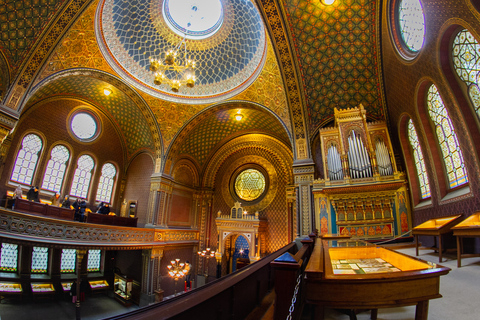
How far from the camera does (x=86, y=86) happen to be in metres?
14.2

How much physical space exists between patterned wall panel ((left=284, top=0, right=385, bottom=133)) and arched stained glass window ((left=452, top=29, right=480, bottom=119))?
13.1 feet

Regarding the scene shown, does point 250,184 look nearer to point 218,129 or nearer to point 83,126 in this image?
point 218,129

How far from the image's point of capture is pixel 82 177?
51.5 feet

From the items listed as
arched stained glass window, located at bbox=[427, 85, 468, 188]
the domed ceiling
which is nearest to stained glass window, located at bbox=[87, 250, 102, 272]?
the domed ceiling

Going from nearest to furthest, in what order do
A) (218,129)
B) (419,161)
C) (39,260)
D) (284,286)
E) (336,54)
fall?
(284,286) < (419,161) < (336,54) < (39,260) < (218,129)

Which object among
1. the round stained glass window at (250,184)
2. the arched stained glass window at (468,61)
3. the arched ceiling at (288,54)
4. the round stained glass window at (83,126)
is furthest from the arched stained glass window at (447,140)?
the round stained glass window at (83,126)

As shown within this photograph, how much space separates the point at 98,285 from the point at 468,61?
20.1 meters

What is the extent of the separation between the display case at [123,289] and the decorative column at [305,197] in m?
11.1

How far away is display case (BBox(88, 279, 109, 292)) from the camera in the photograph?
15220 millimetres

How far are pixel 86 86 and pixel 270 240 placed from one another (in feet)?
47.2

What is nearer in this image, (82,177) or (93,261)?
(82,177)

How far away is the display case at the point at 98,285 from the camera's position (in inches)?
599

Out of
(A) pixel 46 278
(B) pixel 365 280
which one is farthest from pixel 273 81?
(A) pixel 46 278

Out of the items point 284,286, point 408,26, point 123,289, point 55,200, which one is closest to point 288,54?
point 408,26
